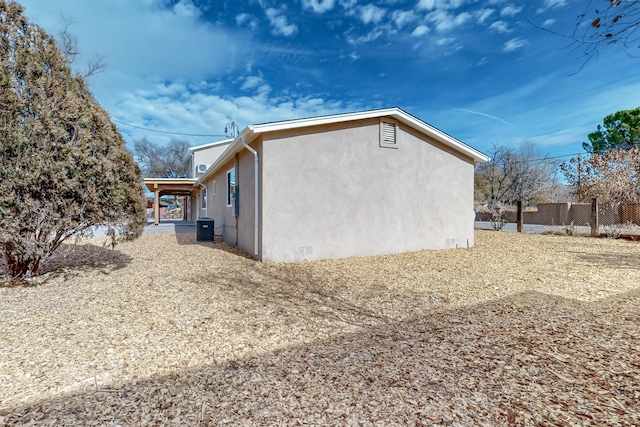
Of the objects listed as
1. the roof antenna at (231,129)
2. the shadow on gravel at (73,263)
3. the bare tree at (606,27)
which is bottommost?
the shadow on gravel at (73,263)

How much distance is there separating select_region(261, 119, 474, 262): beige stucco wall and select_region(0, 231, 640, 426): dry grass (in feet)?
6.01

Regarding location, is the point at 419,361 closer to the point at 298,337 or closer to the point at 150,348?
the point at 298,337

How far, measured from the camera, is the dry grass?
195 cm

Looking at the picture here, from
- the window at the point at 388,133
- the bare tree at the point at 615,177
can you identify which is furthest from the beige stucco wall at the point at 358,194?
the bare tree at the point at 615,177

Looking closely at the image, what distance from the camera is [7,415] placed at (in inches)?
75.2

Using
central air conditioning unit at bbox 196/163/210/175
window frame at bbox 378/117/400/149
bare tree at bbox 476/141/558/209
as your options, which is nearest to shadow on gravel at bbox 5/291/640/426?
window frame at bbox 378/117/400/149

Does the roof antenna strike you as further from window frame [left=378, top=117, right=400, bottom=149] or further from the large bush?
the large bush

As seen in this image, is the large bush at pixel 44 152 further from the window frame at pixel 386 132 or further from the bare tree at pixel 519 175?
the bare tree at pixel 519 175

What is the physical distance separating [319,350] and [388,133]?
6519mm

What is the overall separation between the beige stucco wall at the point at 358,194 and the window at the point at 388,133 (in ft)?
0.43

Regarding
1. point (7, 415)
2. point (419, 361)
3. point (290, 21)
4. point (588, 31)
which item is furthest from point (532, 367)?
point (290, 21)

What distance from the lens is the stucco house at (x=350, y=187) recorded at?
22.7 feet

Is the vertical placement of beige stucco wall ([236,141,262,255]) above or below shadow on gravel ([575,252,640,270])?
above

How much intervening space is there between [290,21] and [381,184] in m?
6.65
